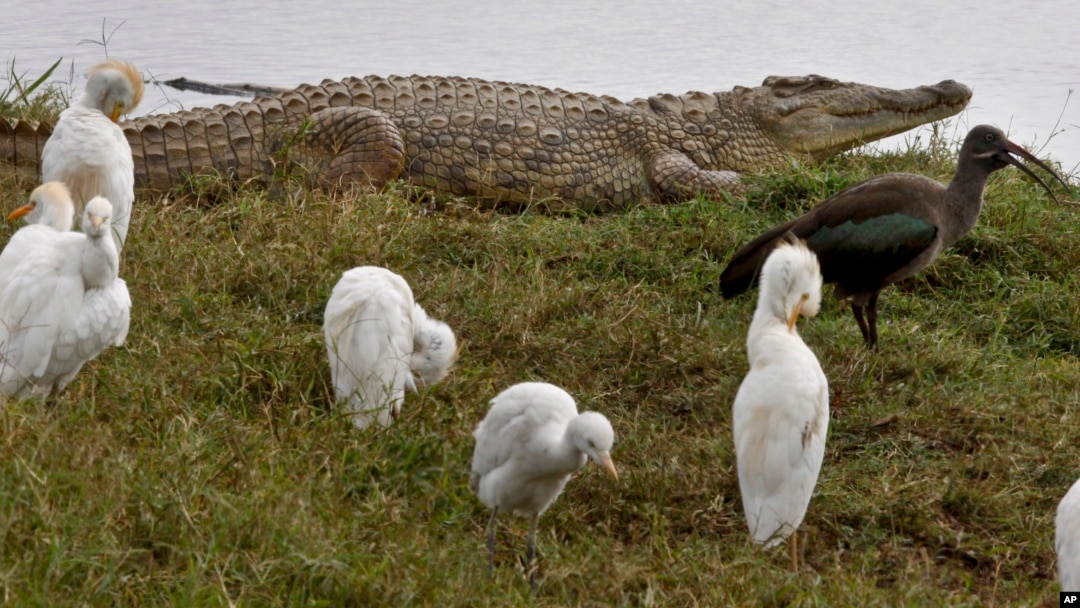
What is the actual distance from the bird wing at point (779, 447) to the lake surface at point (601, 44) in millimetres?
4923

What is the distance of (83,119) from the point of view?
529 cm

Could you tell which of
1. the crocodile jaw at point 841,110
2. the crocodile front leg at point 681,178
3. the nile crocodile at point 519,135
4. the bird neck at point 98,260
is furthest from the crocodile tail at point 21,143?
the crocodile jaw at point 841,110

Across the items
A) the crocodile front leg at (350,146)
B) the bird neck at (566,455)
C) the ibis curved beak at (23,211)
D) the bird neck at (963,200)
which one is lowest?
the crocodile front leg at (350,146)

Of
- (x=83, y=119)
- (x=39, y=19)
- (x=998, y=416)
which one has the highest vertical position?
(x=83, y=119)

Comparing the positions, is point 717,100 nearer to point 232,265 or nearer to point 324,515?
point 232,265

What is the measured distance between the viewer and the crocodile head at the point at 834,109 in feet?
26.3

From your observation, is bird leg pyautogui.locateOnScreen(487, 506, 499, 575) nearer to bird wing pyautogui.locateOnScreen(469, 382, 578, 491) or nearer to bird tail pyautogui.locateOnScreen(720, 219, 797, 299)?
bird wing pyautogui.locateOnScreen(469, 382, 578, 491)

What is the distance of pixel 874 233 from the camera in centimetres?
493

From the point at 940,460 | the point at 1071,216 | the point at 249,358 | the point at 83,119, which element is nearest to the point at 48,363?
the point at 249,358

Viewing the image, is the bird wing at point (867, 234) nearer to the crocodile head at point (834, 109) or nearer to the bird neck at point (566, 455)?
the bird neck at point (566, 455)

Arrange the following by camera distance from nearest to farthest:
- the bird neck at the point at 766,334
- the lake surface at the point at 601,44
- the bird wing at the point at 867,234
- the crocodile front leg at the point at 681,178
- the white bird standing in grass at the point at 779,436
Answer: the white bird standing in grass at the point at 779,436, the bird neck at the point at 766,334, the bird wing at the point at 867,234, the crocodile front leg at the point at 681,178, the lake surface at the point at 601,44

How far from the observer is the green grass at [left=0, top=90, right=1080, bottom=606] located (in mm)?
3189

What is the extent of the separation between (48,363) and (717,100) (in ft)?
16.0

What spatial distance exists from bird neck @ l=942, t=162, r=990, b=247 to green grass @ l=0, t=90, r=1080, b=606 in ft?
1.28
